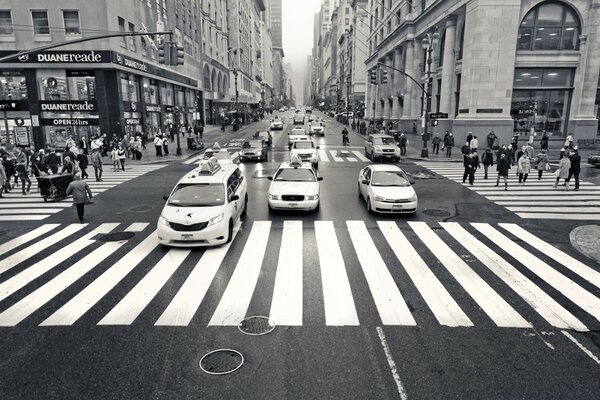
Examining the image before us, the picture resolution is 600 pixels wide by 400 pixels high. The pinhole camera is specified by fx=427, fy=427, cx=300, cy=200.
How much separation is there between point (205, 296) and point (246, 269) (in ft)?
5.01

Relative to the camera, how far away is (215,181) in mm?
12188

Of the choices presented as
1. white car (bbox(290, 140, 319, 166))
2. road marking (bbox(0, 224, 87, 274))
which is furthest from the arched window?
road marking (bbox(0, 224, 87, 274))

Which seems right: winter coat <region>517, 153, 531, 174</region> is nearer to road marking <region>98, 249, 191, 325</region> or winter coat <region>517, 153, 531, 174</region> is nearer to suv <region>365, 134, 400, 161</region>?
suv <region>365, 134, 400, 161</region>

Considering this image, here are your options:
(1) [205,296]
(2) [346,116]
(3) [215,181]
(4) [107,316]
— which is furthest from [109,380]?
(2) [346,116]

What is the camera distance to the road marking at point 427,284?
24.3 feet

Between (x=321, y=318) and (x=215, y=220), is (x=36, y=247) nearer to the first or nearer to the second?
(x=215, y=220)

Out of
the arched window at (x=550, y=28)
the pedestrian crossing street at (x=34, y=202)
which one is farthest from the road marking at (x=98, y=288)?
the arched window at (x=550, y=28)

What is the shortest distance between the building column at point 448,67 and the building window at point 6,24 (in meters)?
37.9

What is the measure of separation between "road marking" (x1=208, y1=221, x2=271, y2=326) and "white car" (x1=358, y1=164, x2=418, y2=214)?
162 inches

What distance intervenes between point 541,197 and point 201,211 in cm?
1398

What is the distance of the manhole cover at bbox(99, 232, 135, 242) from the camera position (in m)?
12.1

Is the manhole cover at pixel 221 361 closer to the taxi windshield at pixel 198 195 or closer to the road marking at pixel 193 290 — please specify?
the road marking at pixel 193 290

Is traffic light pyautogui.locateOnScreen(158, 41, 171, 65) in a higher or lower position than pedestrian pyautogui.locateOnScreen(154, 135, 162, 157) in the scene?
higher

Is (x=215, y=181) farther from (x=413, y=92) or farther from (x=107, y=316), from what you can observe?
(x=413, y=92)
